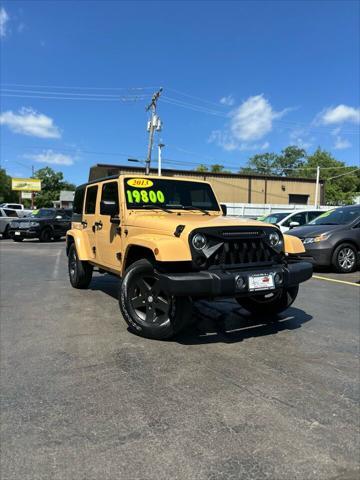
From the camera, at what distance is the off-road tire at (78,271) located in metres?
7.58

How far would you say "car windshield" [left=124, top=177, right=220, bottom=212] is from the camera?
19.1 feet

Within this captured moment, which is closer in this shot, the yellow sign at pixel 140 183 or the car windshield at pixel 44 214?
the yellow sign at pixel 140 183

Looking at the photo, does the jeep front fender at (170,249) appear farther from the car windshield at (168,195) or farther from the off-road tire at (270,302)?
the off-road tire at (270,302)

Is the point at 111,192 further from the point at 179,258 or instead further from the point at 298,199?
the point at 298,199

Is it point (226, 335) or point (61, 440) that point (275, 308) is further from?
point (61, 440)

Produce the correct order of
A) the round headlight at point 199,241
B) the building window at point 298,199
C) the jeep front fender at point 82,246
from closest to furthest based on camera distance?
1. the round headlight at point 199,241
2. the jeep front fender at point 82,246
3. the building window at point 298,199

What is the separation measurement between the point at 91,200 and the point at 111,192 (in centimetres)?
111

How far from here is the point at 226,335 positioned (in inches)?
194

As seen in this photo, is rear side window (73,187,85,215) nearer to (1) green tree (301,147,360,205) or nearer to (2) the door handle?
(2) the door handle

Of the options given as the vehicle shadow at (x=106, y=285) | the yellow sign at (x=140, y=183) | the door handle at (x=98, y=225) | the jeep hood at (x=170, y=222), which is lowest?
the vehicle shadow at (x=106, y=285)

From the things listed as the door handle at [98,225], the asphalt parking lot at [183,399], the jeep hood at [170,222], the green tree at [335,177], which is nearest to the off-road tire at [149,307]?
the asphalt parking lot at [183,399]

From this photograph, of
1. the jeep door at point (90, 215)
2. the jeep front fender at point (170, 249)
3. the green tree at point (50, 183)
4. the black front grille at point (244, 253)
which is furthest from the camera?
the green tree at point (50, 183)

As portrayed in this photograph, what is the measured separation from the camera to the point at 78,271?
7.66 metres

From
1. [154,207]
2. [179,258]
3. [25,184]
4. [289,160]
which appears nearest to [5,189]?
[25,184]
